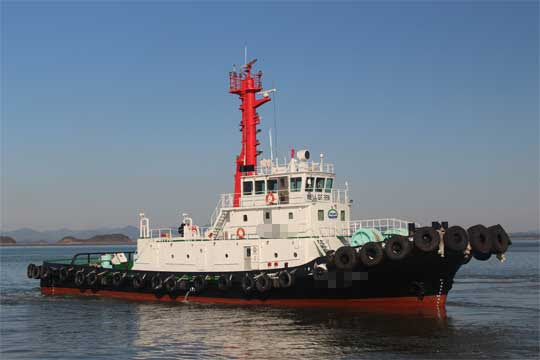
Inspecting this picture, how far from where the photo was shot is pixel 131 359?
15.5m

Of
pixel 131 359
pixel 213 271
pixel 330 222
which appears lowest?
pixel 131 359

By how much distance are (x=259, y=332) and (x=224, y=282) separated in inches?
225

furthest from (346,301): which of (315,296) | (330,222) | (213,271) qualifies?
(213,271)

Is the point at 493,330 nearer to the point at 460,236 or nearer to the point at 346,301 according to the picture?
the point at 460,236

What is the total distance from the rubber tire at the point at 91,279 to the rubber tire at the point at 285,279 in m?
10.0

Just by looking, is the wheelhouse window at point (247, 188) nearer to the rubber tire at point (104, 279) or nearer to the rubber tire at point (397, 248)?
the rubber tire at point (397, 248)

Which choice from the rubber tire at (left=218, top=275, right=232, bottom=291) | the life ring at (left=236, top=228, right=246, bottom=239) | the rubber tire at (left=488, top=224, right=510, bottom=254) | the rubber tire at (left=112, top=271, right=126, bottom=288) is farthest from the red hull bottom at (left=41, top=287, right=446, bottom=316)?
the rubber tire at (left=112, top=271, right=126, bottom=288)

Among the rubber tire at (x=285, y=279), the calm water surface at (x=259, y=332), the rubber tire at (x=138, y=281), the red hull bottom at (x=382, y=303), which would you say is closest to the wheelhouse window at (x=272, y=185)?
the rubber tire at (x=285, y=279)

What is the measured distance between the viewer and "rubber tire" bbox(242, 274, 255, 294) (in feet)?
74.7

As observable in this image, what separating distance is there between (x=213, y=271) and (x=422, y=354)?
11.0 meters

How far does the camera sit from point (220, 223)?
25688 mm

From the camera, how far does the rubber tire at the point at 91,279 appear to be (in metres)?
28.1

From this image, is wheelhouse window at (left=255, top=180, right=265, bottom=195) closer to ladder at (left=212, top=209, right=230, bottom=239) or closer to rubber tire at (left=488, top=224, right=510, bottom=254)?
ladder at (left=212, top=209, right=230, bottom=239)

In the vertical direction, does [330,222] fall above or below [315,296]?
above
